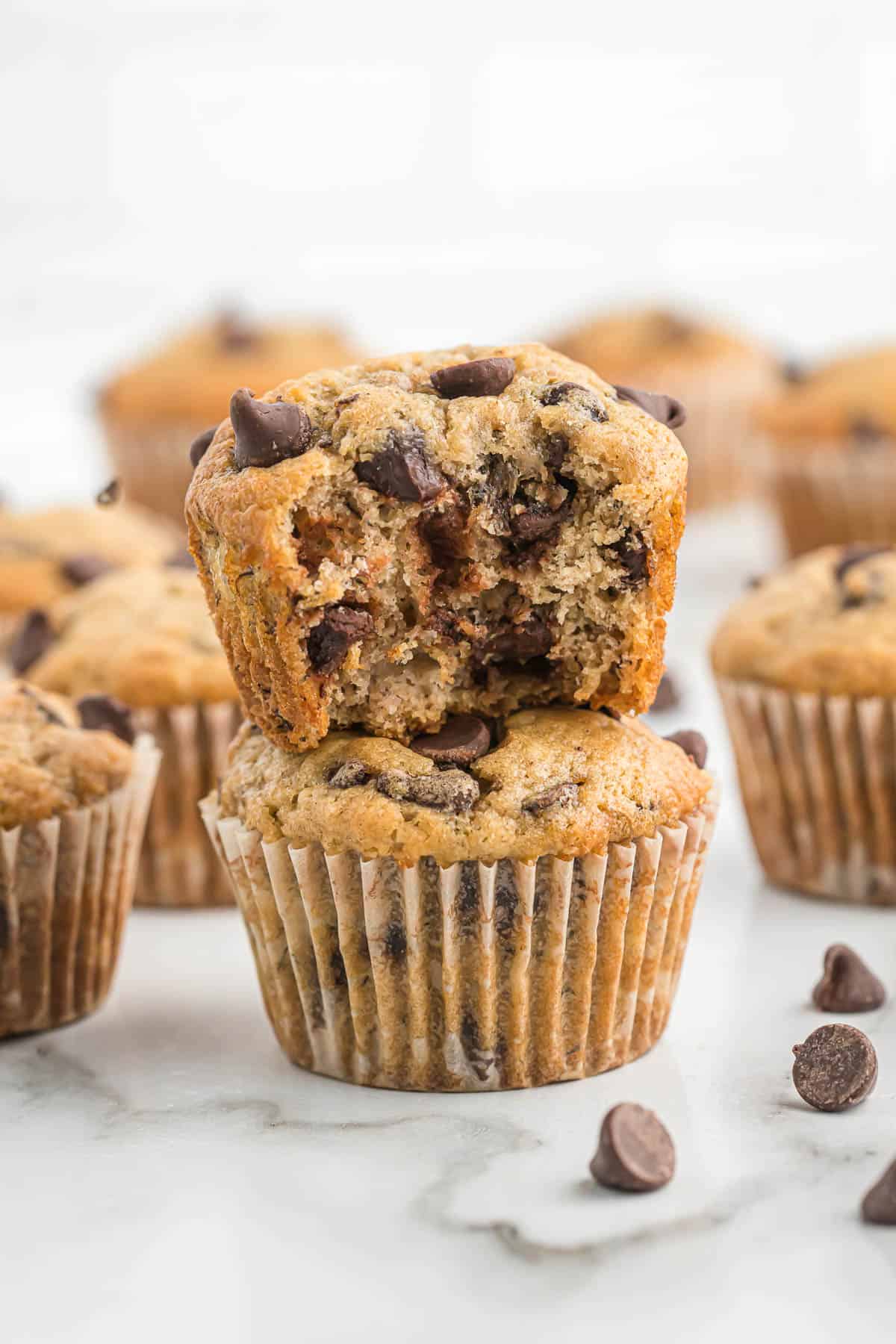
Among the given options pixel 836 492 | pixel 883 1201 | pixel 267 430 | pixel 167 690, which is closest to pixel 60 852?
pixel 167 690

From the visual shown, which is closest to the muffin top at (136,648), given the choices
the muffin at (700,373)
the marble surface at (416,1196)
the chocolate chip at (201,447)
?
the marble surface at (416,1196)

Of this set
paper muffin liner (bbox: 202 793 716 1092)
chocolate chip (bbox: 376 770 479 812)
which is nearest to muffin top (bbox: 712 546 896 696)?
paper muffin liner (bbox: 202 793 716 1092)

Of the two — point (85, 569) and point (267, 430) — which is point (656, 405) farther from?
point (85, 569)

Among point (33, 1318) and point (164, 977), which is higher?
point (33, 1318)

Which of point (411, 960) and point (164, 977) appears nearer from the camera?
point (411, 960)

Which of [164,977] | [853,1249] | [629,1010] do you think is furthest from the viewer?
[164,977]

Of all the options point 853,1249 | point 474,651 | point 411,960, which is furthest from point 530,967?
point 853,1249

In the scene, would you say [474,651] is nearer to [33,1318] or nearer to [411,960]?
[411,960]

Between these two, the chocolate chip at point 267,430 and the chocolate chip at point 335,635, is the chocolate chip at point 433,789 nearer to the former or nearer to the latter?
the chocolate chip at point 335,635
